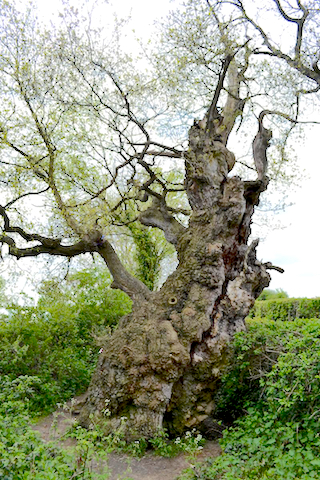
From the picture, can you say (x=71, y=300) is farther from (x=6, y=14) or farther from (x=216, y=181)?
(x=6, y=14)

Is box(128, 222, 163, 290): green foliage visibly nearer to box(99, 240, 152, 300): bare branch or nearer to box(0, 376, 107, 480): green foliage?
box(99, 240, 152, 300): bare branch

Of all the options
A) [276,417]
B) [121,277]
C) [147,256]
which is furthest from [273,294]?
[276,417]

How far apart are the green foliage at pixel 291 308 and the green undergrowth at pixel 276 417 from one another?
6.58 meters

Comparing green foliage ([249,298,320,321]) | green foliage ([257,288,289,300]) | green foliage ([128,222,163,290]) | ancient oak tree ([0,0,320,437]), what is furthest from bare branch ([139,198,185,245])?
green foliage ([257,288,289,300])

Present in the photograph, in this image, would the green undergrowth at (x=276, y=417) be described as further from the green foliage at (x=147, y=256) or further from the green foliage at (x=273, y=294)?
the green foliage at (x=273, y=294)

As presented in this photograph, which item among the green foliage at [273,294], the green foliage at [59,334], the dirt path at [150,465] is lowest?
the dirt path at [150,465]

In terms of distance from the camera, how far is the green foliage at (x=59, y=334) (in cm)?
879

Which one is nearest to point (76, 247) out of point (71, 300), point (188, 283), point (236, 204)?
point (71, 300)

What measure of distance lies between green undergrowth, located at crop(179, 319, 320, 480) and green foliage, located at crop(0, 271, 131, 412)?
388 centimetres

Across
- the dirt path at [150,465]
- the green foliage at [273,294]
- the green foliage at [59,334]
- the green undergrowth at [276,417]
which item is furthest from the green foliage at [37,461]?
the green foliage at [273,294]

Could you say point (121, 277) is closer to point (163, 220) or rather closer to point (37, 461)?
point (163, 220)

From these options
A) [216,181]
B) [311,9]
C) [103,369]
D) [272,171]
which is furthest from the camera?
[272,171]

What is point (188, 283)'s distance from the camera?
750 cm

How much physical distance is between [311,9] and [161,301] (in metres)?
7.00
